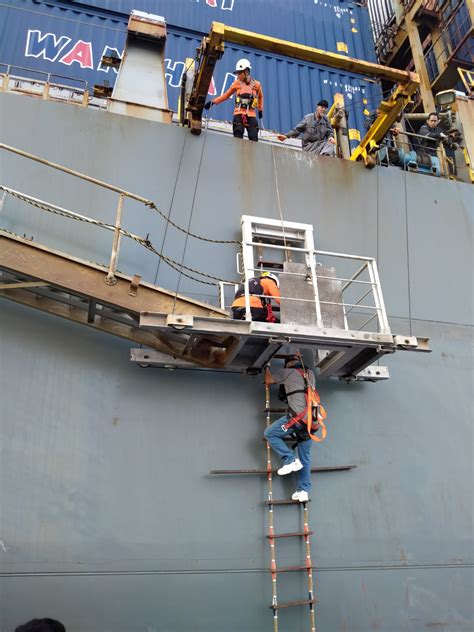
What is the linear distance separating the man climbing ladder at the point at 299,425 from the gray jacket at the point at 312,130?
4.75m

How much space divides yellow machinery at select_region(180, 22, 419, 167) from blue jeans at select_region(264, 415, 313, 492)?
4160mm

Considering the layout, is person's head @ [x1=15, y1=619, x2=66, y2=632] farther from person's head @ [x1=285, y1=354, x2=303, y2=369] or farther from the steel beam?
person's head @ [x1=285, y1=354, x2=303, y2=369]

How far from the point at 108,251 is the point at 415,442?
4.40 m

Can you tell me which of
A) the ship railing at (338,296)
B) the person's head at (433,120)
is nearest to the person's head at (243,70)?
the ship railing at (338,296)

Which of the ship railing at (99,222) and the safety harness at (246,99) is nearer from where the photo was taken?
the ship railing at (99,222)

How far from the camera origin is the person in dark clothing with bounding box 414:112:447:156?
876 cm

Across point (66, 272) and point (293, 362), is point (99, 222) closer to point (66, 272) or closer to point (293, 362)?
point (66, 272)

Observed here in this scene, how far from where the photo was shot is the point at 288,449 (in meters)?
5.38

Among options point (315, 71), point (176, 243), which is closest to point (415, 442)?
point (176, 243)

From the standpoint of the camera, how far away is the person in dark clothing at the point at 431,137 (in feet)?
28.7

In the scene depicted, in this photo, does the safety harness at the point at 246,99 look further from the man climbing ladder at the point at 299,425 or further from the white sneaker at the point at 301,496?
the white sneaker at the point at 301,496

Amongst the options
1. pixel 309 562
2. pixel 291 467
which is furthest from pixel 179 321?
pixel 309 562

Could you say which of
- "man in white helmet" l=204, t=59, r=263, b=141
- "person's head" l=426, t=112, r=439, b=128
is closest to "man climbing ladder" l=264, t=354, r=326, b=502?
"man in white helmet" l=204, t=59, r=263, b=141

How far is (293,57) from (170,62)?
18.7 ft
